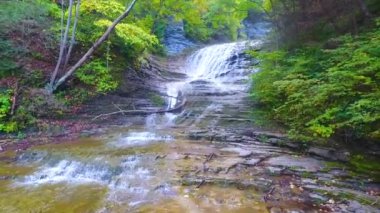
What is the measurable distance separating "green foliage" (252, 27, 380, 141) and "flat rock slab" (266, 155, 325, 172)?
544mm

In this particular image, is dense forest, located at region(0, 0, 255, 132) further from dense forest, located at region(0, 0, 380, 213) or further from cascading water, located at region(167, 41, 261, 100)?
cascading water, located at region(167, 41, 261, 100)

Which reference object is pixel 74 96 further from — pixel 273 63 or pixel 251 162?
pixel 251 162

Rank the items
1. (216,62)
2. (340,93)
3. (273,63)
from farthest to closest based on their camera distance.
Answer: (216,62)
(273,63)
(340,93)

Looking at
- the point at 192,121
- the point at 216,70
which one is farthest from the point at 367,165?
the point at 216,70

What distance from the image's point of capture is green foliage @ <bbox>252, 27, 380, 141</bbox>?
229 inches

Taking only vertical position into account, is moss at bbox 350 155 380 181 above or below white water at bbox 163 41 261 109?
below

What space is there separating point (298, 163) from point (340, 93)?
Answer: 1.59m

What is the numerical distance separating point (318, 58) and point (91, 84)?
7746 mm

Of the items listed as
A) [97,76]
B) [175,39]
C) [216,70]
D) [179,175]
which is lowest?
[179,175]

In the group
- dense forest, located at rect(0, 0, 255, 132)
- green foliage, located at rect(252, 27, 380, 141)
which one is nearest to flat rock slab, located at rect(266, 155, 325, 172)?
green foliage, located at rect(252, 27, 380, 141)

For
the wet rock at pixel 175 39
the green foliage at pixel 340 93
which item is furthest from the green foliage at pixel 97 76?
the wet rock at pixel 175 39

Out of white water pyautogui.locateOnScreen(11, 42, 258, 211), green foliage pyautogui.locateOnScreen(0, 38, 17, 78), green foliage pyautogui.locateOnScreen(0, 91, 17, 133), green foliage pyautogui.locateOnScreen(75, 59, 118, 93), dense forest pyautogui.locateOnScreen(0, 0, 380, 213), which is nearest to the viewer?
dense forest pyautogui.locateOnScreen(0, 0, 380, 213)

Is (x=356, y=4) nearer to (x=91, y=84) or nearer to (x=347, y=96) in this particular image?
(x=347, y=96)

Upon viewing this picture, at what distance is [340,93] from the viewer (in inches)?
236
